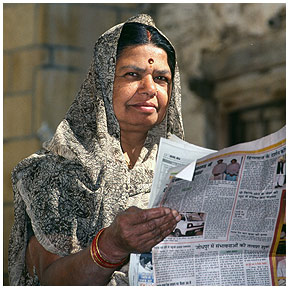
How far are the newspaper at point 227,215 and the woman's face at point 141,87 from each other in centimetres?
37

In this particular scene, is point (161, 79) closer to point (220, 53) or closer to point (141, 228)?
point (141, 228)

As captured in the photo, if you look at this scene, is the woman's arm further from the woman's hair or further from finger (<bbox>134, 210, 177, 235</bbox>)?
the woman's hair

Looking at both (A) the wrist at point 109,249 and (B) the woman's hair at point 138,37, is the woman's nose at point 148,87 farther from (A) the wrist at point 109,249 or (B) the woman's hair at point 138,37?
(A) the wrist at point 109,249

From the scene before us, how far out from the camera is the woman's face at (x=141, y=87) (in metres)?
2.20

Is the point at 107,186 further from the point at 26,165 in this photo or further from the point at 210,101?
the point at 210,101

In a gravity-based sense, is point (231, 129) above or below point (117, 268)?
above

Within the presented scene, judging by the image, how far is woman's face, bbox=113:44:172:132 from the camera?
7.22ft

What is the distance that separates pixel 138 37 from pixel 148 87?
0.20m

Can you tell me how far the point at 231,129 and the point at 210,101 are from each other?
272 millimetres

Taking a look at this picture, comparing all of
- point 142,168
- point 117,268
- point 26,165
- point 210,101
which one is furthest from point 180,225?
point 210,101

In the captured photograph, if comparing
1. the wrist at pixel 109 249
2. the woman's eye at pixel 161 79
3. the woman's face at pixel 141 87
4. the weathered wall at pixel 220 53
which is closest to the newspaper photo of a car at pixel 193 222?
the wrist at pixel 109 249

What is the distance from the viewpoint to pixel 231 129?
5.15 metres

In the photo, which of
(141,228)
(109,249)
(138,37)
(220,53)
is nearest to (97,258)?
(109,249)

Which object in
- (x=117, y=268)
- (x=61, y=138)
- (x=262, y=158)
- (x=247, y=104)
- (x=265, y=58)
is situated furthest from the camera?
(x=247, y=104)
